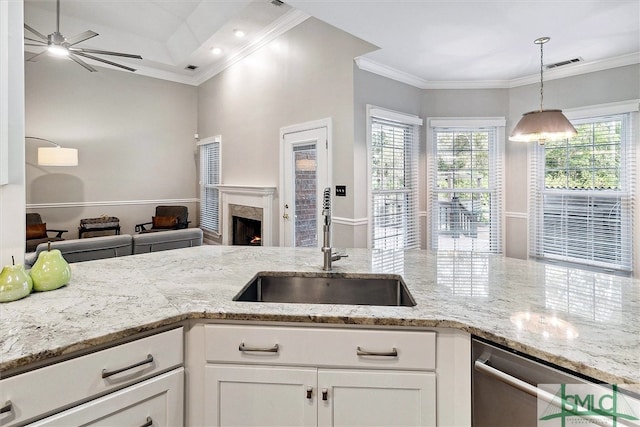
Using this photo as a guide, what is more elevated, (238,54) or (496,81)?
(238,54)

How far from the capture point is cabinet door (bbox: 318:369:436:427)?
1.18 metres

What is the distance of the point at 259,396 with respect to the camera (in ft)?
4.00

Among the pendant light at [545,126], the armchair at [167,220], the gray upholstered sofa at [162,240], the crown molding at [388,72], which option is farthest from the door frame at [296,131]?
the armchair at [167,220]

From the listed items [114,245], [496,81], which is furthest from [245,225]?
[496,81]

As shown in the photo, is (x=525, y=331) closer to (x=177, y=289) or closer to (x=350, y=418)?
(x=350, y=418)

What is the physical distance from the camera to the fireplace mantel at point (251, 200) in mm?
4703

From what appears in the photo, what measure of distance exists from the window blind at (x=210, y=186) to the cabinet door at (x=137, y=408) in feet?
16.8

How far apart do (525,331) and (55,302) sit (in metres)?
1.62

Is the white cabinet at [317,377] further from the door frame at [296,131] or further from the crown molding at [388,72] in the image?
the crown molding at [388,72]

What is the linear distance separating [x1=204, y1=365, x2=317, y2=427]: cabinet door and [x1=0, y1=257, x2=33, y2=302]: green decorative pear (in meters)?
0.76

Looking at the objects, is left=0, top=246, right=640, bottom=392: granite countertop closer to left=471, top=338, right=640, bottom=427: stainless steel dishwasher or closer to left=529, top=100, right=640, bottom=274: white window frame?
left=471, top=338, right=640, bottom=427: stainless steel dishwasher

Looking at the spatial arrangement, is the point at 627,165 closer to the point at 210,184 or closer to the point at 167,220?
the point at 210,184

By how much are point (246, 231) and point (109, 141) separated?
309 centimetres

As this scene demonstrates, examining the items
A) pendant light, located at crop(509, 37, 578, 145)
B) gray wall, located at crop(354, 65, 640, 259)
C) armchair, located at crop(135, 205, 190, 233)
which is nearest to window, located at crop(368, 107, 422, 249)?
gray wall, located at crop(354, 65, 640, 259)
